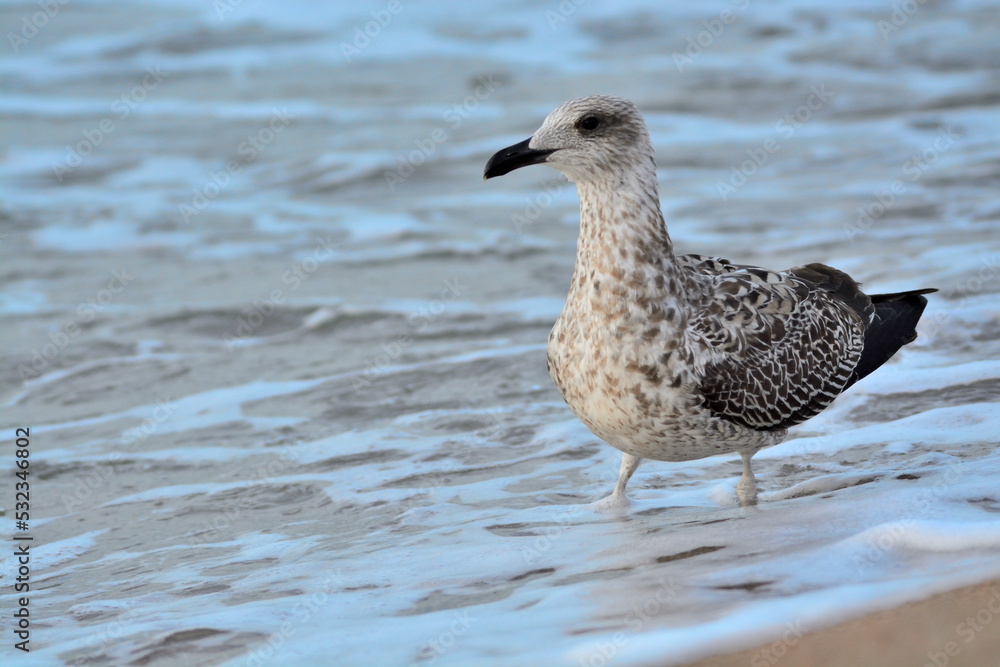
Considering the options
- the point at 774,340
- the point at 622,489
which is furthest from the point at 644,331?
the point at 622,489

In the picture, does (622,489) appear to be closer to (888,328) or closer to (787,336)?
(787,336)

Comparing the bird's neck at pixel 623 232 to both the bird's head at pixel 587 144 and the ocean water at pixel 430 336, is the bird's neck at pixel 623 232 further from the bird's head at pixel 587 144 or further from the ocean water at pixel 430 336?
the ocean water at pixel 430 336

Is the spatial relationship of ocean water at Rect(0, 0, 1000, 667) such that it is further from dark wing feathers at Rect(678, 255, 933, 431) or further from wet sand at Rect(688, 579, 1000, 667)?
dark wing feathers at Rect(678, 255, 933, 431)

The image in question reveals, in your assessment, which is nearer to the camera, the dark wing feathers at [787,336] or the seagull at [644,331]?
the seagull at [644,331]

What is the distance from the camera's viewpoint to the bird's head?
16.0ft

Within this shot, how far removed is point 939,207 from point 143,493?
280 inches

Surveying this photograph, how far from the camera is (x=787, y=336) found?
537cm

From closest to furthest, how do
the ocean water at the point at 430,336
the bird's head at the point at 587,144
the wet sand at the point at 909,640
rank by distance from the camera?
the wet sand at the point at 909,640 < the ocean water at the point at 430,336 < the bird's head at the point at 587,144

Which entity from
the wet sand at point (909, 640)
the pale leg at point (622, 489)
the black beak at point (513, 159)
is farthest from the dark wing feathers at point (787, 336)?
the wet sand at point (909, 640)

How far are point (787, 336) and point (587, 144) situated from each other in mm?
1346

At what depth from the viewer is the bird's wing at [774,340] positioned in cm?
497

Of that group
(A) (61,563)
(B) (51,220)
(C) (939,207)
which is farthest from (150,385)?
(C) (939,207)

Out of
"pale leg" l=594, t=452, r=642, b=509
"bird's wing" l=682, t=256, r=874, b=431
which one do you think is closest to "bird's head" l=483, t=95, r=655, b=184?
"bird's wing" l=682, t=256, r=874, b=431

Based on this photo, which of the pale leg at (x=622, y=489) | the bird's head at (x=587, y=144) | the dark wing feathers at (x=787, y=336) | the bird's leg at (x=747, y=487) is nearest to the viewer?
the bird's head at (x=587, y=144)
